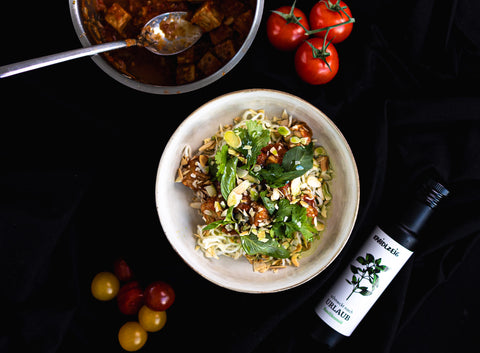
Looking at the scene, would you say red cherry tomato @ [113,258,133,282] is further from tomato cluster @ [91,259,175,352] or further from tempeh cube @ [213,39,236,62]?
tempeh cube @ [213,39,236,62]

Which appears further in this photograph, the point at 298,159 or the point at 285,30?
the point at 285,30

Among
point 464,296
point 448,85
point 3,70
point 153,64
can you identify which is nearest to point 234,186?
point 153,64

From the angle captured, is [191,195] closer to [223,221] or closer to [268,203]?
[223,221]

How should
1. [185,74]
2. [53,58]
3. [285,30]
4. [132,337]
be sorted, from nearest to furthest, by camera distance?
1. [53,58]
2. [185,74]
3. [285,30]
4. [132,337]

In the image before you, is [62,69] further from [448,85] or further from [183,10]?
[448,85]

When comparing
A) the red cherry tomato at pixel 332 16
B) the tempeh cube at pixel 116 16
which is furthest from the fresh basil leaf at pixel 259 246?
the tempeh cube at pixel 116 16

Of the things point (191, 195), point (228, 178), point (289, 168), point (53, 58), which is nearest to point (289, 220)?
point (289, 168)
